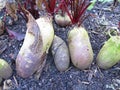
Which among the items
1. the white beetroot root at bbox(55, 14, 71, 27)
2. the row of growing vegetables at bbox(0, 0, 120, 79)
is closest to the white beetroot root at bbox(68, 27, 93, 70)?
the row of growing vegetables at bbox(0, 0, 120, 79)

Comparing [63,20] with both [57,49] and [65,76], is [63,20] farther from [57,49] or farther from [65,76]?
[65,76]

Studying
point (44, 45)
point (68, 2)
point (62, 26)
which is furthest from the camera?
point (62, 26)

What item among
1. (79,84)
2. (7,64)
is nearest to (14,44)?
(7,64)

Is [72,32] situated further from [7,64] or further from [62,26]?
[7,64]

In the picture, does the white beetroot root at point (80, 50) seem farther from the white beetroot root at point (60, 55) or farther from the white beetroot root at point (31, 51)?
the white beetroot root at point (31, 51)

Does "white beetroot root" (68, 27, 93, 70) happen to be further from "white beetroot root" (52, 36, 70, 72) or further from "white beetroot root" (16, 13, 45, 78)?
"white beetroot root" (16, 13, 45, 78)

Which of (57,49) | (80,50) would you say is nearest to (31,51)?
(57,49)
